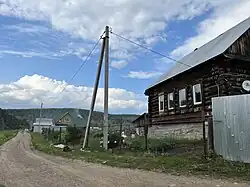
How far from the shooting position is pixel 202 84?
18.1 metres

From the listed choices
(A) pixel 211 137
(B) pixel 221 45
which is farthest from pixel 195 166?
(B) pixel 221 45

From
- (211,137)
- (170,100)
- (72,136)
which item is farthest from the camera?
(72,136)

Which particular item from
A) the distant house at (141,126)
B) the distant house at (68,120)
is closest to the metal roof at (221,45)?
the distant house at (141,126)

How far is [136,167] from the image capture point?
10.1 m

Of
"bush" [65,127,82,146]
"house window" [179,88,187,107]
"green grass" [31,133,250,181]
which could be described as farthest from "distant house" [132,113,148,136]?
"green grass" [31,133,250,181]

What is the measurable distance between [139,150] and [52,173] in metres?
6.42

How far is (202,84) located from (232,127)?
7.86 meters

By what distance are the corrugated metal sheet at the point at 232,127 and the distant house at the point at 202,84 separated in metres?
2.06

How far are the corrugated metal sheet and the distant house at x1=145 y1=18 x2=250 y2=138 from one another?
2065 mm

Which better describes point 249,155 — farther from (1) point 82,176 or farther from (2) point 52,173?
(2) point 52,173

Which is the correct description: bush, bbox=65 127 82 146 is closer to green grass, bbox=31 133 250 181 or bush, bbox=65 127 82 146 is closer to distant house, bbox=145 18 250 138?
distant house, bbox=145 18 250 138

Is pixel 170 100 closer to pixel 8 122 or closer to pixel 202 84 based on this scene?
pixel 202 84

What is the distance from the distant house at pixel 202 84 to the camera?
54.3ft

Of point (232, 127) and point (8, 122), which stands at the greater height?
point (8, 122)
